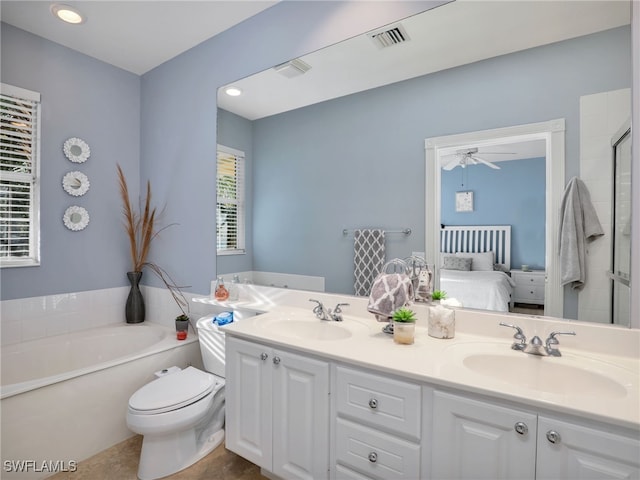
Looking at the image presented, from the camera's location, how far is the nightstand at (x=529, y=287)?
4.58ft

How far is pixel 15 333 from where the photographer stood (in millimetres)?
2254

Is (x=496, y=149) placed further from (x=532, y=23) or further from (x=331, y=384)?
(x=331, y=384)

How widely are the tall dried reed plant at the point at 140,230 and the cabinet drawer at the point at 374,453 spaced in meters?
2.05

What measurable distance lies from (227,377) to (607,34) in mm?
2238

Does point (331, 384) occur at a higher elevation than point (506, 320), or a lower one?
lower

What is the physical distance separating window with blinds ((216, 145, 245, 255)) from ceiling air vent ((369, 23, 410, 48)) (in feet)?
3.78

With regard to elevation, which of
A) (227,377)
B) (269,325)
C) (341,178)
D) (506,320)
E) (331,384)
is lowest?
(227,377)

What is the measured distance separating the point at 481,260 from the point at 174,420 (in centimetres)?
174

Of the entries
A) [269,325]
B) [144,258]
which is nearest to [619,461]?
[269,325]

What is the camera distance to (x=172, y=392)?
1.78m

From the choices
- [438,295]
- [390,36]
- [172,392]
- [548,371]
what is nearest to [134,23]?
[390,36]

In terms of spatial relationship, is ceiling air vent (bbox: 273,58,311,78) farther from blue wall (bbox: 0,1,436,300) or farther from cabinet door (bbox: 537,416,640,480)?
cabinet door (bbox: 537,416,640,480)

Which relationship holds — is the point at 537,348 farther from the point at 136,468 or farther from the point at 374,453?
the point at 136,468

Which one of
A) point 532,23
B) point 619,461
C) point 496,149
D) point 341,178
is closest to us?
point 619,461
